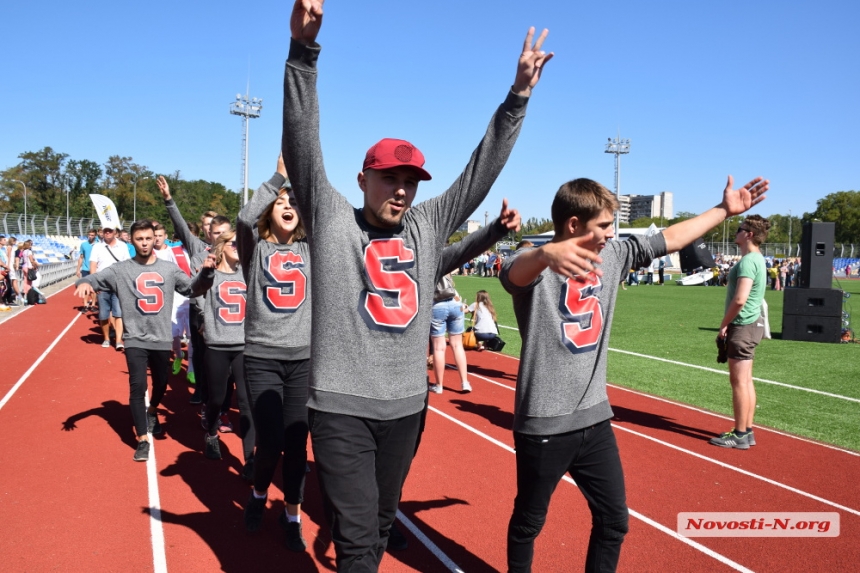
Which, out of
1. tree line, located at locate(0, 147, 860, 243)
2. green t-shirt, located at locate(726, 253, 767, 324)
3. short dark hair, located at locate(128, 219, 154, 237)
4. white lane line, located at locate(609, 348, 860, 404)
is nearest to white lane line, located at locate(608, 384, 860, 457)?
green t-shirt, located at locate(726, 253, 767, 324)

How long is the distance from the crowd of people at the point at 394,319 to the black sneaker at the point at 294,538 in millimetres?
12

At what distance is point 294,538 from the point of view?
4.25 meters

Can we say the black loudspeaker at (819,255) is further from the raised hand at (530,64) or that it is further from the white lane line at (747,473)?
the raised hand at (530,64)

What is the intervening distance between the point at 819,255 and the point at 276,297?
48.8ft

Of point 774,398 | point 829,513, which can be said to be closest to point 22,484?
point 829,513

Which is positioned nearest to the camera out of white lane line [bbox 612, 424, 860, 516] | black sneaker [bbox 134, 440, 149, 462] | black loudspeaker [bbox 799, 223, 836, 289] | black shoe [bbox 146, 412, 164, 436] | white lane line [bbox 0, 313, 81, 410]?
white lane line [bbox 612, 424, 860, 516]

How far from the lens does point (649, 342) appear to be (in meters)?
14.9

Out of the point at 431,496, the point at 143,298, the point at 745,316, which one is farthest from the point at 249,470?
the point at 745,316

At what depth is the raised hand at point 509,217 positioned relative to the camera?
2852 mm

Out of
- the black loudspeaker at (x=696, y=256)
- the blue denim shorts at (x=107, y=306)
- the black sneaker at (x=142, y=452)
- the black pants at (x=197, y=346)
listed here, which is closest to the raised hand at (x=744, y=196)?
the black loudspeaker at (x=696, y=256)

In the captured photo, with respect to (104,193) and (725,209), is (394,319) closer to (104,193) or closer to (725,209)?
(725,209)

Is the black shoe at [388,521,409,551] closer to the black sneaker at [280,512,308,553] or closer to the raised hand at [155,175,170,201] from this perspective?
the black sneaker at [280,512,308,553]

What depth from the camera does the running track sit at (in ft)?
13.6

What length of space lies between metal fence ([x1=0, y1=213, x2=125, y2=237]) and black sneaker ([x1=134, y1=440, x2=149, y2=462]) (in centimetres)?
3339
